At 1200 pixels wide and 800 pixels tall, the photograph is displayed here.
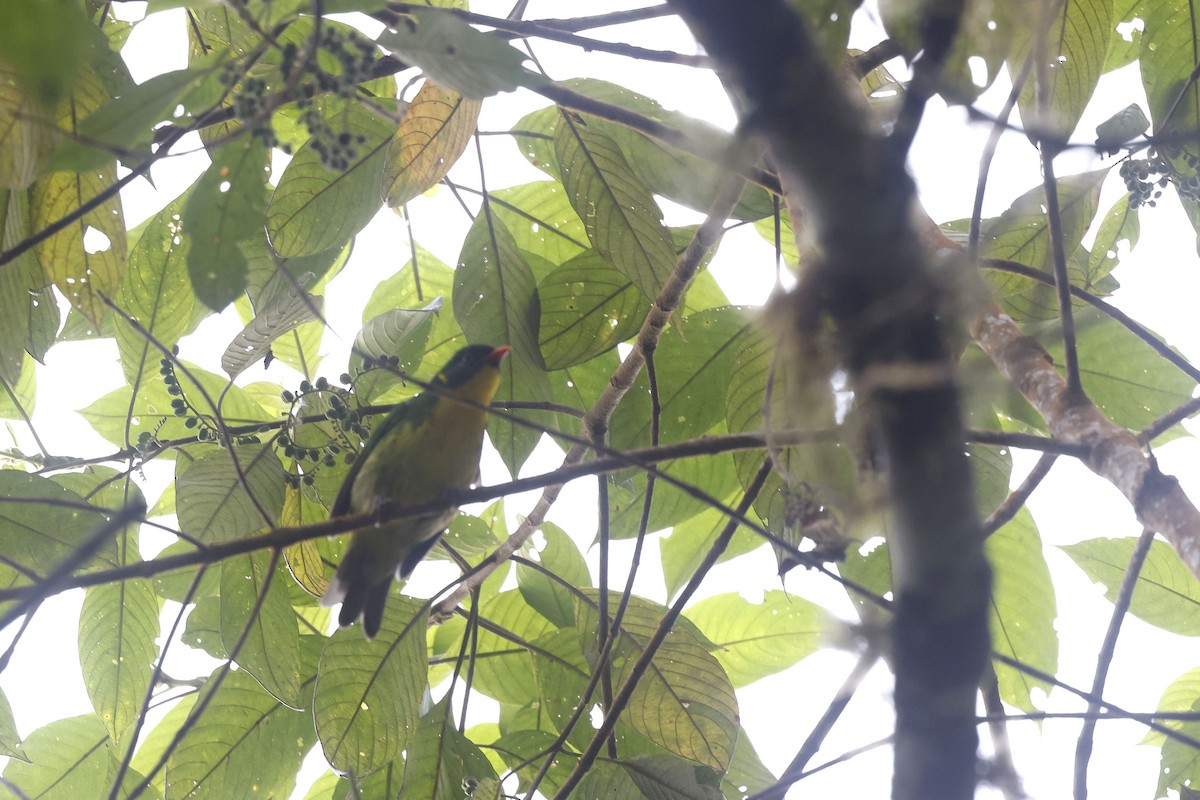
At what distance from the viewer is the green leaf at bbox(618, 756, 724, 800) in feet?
7.87

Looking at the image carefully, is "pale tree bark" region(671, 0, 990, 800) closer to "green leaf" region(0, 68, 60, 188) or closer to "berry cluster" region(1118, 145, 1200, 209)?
"green leaf" region(0, 68, 60, 188)

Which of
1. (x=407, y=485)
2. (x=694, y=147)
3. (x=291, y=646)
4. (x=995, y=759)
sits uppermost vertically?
(x=407, y=485)

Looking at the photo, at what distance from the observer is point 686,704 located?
8.75 feet

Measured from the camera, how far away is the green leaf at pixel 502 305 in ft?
9.15

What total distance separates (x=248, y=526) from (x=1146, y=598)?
269 centimetres

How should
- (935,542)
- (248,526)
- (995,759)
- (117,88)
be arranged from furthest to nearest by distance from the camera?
(248,526) < (117,88) < (995,759) < (935,542)

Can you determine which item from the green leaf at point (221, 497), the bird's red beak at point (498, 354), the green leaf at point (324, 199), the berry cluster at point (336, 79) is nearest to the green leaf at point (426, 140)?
the green leaf at point (324, 199)

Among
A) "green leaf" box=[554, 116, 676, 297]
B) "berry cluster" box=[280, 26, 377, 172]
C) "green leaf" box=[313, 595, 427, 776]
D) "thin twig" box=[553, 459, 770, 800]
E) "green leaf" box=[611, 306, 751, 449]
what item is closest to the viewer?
"berry cluster" box=[280, 26, 377, 172]

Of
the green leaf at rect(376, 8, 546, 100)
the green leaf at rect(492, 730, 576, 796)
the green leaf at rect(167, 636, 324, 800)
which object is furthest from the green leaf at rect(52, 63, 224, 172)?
the green leaf at rect(492, 730, 576, 796)

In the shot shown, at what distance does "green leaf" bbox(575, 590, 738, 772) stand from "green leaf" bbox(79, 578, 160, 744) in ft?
4.46

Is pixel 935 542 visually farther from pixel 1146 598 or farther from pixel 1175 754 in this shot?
pixel 1146 598

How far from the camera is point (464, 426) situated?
3.16 meters

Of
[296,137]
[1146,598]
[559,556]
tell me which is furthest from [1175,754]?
[296,137]

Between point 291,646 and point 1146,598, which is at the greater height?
point 1146,598
